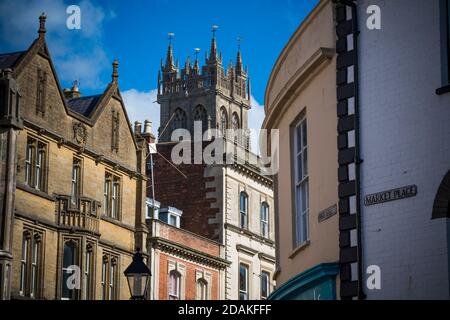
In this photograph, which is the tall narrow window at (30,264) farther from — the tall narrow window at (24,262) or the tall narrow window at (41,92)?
the tall narrow window at (41,92)

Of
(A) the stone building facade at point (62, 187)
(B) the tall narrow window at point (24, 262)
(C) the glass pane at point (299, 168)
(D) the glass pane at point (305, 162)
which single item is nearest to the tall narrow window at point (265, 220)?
(A) the stone building facade at point (62, 187)

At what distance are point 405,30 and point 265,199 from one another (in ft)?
155

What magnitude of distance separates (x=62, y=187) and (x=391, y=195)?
28402 millimetres

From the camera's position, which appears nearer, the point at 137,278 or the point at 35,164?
the point at 137,278

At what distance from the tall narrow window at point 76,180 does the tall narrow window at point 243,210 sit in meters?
17.6

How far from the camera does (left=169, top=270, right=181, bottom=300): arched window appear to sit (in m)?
52.7

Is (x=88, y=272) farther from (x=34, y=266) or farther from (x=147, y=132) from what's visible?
(x=147, y=132)

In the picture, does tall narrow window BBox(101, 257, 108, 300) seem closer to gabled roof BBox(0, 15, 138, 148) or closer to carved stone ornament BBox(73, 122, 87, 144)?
carved stone ornament BBox(73, 122, 87, 144)

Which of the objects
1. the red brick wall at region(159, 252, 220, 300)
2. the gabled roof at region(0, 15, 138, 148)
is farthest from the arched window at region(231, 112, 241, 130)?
the gabled roof at region(0, 15, 138, 148)

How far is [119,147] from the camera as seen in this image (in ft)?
160

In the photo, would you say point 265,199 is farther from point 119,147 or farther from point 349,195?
point 349,195

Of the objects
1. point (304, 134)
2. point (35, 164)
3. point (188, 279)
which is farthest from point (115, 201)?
point (304, 134)

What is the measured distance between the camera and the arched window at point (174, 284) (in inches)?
2075

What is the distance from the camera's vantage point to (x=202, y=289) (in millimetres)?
55656
